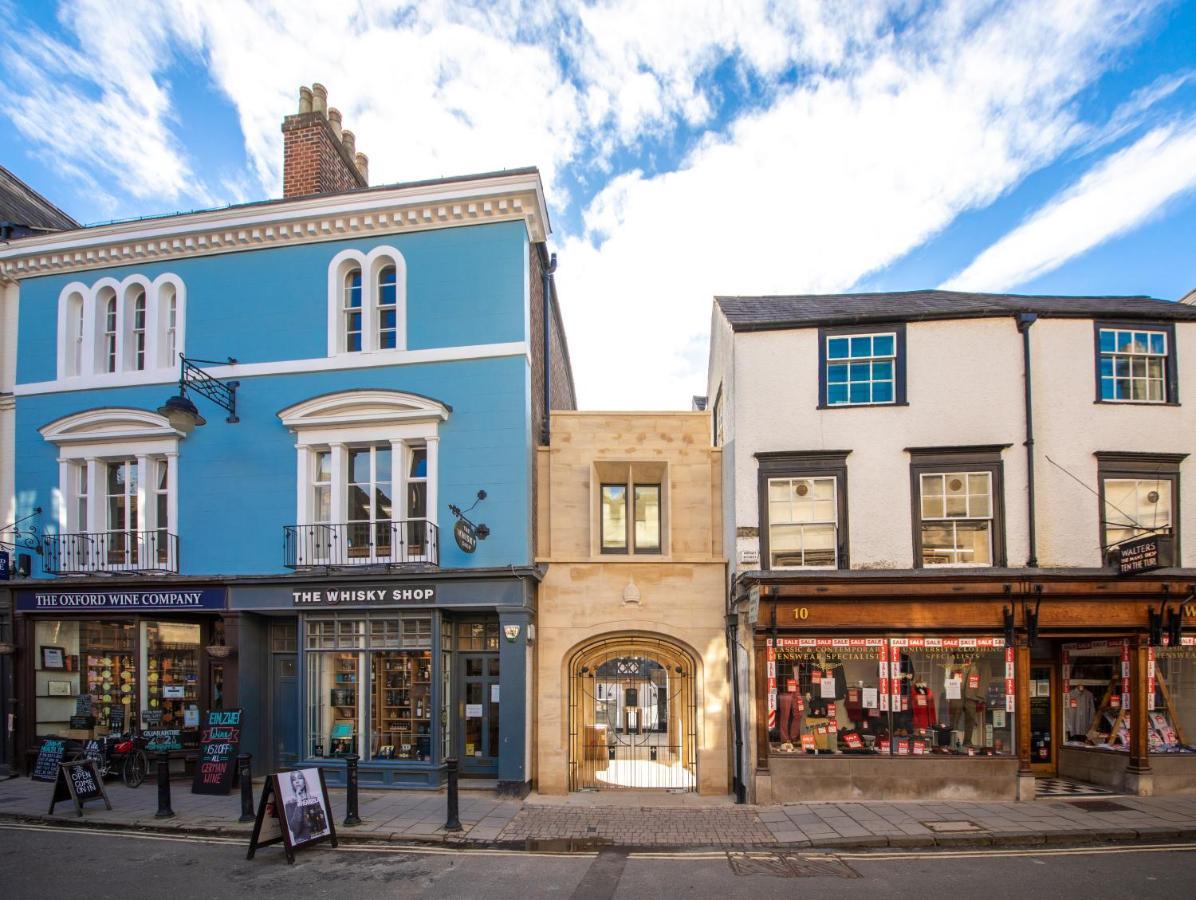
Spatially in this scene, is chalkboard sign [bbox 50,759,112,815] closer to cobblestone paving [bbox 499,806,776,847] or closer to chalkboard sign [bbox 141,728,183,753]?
chalkboard sign [bbox 141,728,183,753]

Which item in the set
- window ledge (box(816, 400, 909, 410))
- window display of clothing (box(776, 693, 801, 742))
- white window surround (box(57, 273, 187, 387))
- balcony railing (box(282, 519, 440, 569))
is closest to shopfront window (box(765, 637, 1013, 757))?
window display of clothing (box(776, 693, 801, 742))

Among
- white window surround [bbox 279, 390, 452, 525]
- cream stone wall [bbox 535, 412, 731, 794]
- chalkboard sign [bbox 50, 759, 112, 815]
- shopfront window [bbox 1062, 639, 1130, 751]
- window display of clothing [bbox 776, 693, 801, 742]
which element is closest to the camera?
chalkboard sign [bbox 50, 759, 112, 815]

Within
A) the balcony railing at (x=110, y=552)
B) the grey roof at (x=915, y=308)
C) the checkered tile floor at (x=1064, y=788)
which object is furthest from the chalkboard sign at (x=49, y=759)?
the checkered tile floor at (x=1064, y=788)

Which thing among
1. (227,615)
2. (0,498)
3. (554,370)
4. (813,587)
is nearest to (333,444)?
(227,615)

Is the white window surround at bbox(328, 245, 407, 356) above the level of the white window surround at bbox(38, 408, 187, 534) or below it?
above

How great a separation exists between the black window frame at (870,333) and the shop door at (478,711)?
7524 millimetres

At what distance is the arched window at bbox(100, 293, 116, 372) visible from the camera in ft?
54.6

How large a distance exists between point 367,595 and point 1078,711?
12580mm

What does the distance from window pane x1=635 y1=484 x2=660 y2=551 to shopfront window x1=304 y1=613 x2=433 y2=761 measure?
4.16 metres

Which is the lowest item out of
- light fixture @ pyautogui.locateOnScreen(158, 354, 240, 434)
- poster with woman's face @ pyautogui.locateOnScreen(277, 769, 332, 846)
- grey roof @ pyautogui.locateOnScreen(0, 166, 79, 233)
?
poster with woman's face @ pyautogui.locateOnScreen(277, 769, 332, 846)

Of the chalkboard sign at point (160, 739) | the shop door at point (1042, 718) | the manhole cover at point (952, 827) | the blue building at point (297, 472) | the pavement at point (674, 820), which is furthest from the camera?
the chalkboard sign at point (160, 739)

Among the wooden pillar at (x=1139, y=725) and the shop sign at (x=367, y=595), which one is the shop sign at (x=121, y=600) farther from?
the wooden pillar at (x=1139, y=725)

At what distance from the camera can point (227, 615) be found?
1502cm

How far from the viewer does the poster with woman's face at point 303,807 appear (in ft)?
33.3
